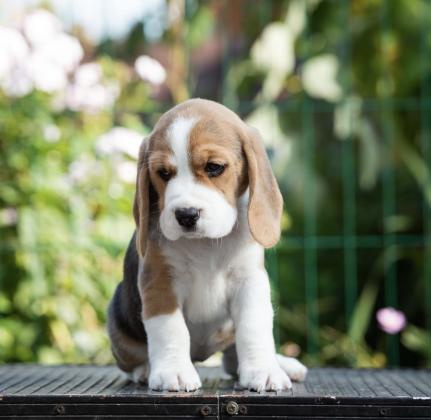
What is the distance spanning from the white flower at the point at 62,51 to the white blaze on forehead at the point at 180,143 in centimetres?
346

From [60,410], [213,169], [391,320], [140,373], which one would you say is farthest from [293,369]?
[391,320]

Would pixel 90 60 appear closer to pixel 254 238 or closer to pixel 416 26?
pixel 416 26

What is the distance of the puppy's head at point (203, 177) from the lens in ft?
11.7

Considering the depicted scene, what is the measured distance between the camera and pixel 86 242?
6.45 meters

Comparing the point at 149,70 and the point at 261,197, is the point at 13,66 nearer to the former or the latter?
the point at 149,70

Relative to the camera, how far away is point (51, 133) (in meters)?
6.68

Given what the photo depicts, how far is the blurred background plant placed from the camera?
646 centimetres

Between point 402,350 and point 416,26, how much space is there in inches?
100

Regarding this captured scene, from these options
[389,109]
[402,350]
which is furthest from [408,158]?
[402,350]

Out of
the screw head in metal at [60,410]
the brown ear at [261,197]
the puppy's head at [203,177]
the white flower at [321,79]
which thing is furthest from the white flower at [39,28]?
the screw head in metal at [60,410]

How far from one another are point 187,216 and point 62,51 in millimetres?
3733

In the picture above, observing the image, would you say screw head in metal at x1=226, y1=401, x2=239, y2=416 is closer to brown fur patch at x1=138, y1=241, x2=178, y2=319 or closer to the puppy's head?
brown fur patch at x1=138, y1=241, x2=178, y2=319

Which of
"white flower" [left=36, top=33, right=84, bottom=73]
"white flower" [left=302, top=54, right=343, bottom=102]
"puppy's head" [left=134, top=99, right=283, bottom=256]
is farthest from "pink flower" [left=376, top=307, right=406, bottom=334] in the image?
"white flower" [left=36, top=33, right=84, bottom=73]

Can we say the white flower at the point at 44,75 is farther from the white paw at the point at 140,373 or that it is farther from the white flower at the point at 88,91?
the white paw at the point at 140,373
